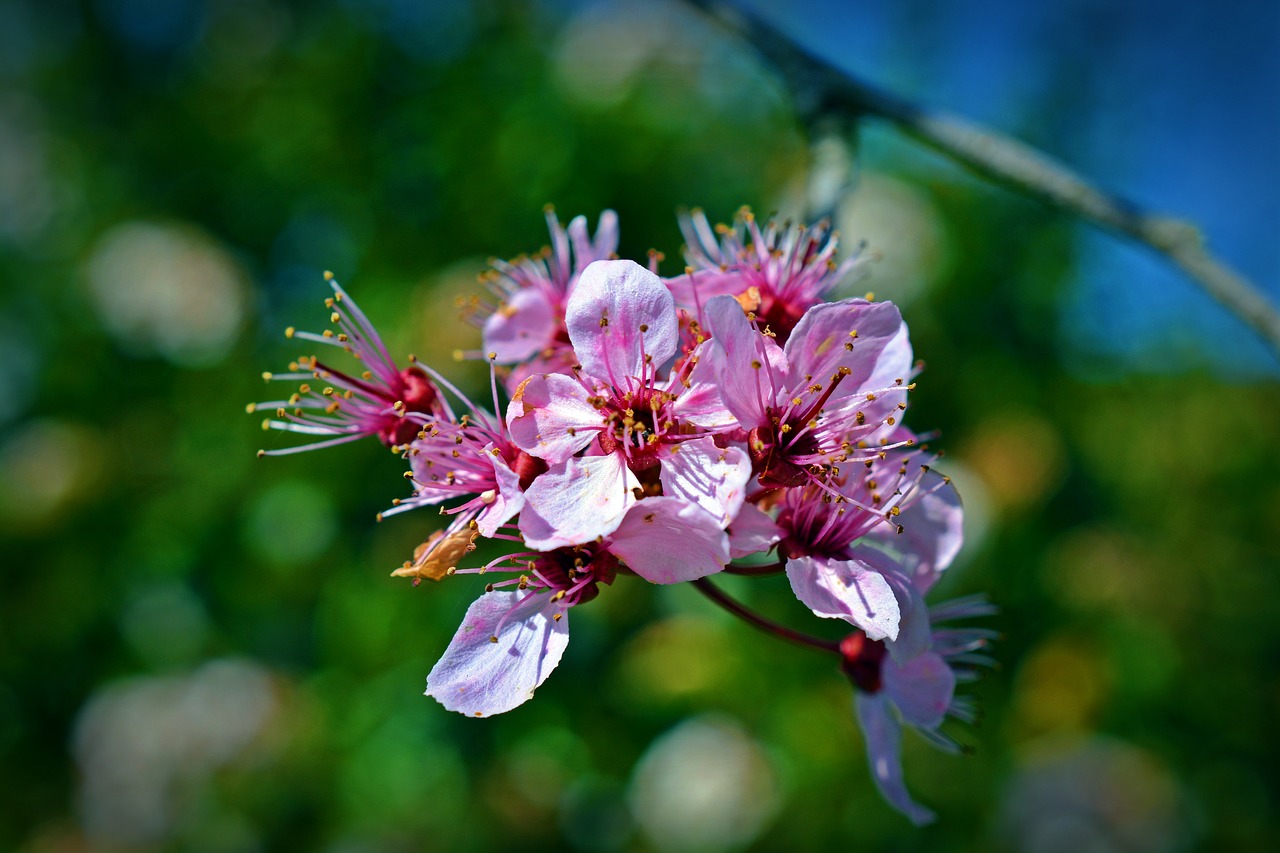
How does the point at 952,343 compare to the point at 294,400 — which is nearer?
the point at 294,400

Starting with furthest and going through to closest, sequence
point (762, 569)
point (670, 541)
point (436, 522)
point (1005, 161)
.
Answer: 1. point (436, 522)
2. point (1005, 161)
3. point (762, 569)
4. point (670, 541)

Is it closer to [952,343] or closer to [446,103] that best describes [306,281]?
[446,103]

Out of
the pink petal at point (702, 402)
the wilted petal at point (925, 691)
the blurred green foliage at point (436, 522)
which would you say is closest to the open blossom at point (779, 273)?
the pink petal at point (702, 402)

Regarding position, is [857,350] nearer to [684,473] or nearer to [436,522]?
[684,473]

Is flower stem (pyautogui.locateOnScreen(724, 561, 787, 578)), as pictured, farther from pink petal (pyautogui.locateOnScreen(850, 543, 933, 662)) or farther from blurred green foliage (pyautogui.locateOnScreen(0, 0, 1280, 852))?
blurred green foliage (pyautogui.locateOnScreen(0, 0, 1280, 852))

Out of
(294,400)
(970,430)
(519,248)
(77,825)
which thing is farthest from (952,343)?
(77,825)

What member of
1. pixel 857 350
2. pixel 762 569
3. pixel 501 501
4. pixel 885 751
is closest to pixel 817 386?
pixel 857 350

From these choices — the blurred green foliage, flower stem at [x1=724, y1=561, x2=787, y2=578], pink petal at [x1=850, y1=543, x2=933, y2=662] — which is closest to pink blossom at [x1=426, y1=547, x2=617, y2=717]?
flower stem at [x1=724, y1=561, x2=787, y2=578]

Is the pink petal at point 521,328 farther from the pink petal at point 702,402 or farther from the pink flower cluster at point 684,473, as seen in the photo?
the pink petal at point 702,402
